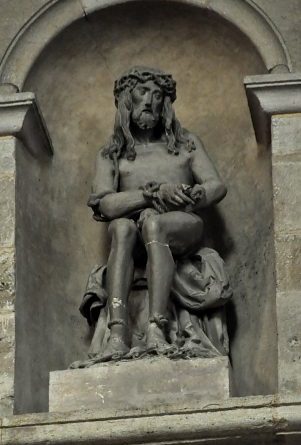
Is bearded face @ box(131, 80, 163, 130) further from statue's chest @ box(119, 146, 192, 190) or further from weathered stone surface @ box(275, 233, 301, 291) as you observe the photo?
weathered stone surface @ box(275, 233, 301, 291)

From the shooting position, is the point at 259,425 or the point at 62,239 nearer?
the point at 259,425

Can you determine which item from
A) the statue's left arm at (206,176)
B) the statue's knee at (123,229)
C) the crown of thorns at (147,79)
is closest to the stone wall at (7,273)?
the statue's knee at (123,229)

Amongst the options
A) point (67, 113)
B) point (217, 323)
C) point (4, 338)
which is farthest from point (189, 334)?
point (67, 113)

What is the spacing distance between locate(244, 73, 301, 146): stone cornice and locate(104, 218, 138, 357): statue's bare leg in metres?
0.80

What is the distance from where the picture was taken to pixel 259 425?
814 cm

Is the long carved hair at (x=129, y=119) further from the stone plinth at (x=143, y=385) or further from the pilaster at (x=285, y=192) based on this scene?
the stone plinth at (x=143, y=385)

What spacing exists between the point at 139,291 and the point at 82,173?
78 centimetres

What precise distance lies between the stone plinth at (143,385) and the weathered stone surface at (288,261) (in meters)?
0.46

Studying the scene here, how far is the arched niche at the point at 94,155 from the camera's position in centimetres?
905

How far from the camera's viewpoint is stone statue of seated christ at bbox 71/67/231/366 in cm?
880

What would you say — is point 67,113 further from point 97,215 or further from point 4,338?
point 4,338

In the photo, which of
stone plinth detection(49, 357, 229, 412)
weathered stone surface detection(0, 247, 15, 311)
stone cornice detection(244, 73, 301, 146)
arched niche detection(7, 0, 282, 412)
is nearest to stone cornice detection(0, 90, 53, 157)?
arched niche detection(7, 0, 282, 412)

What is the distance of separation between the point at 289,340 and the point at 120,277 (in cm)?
→ 80

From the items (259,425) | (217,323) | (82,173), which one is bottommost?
(259,425)
